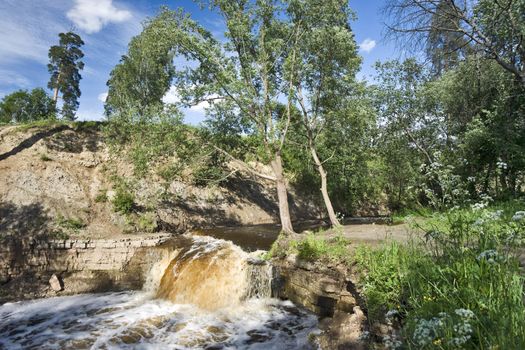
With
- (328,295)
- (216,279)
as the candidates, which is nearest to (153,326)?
(216,279)

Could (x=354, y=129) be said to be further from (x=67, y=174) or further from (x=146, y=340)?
(x=67, y=174)

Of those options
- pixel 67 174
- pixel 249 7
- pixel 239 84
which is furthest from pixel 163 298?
pixel 249 7

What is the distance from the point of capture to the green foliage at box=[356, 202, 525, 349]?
264cm

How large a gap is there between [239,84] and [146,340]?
27.8 ft

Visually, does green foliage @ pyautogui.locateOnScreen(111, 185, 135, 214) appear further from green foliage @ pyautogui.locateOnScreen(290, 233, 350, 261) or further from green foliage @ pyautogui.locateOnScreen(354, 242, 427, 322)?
green foliage @ pyautogui.locateOnScreen(354, 242, 427, 322)

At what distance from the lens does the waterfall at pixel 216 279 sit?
9086 millimetres

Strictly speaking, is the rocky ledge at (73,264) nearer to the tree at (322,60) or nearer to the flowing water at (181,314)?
the flowing water at (181,314)

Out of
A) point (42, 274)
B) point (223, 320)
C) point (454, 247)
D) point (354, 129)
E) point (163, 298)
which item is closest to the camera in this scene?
point (454, 247)

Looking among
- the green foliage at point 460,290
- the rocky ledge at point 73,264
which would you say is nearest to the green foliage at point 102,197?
the rocky ledge at point 73,264

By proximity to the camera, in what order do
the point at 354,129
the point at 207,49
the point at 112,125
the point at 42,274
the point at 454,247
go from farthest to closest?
the point at 112,125 → the point at 354,129 → the point at 207,49 → the point at 42,274 → the point at 454,247

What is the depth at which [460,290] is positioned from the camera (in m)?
3.46

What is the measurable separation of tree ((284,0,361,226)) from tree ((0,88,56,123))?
27.6 meters

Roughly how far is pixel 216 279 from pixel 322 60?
31.9ft

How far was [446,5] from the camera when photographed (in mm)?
5828
